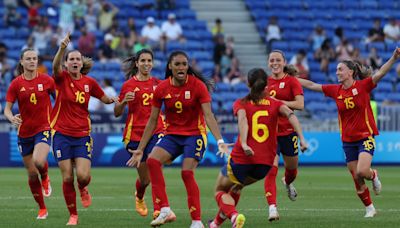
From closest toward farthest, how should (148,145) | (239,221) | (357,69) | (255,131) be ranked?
(239,221) < (255,131) < (148,145) < (357,69)

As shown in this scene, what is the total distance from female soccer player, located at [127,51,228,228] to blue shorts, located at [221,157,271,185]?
68 centimetres

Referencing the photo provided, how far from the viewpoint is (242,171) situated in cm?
1368

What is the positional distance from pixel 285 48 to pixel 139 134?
21716 mm

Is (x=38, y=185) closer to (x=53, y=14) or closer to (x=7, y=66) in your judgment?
(x=7, y=66)

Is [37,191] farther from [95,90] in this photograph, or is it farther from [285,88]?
[285,88]

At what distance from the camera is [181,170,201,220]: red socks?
14.0m

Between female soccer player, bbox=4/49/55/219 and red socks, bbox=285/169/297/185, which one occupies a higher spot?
female soccer player, bbox=4/49/55/219

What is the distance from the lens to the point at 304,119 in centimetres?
3212

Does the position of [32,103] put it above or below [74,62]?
below

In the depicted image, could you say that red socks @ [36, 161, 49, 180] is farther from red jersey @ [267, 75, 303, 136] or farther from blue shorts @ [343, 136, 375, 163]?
blue shorts @ [343, 136, 375, 163]

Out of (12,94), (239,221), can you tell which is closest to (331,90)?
(239,221)

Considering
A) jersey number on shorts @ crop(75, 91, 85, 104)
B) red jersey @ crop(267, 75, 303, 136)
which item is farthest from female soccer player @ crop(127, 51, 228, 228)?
red jersey @ crop(267, 75, 303, 136)

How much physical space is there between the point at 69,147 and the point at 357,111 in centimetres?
437

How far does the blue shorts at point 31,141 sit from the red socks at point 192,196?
3.38m
